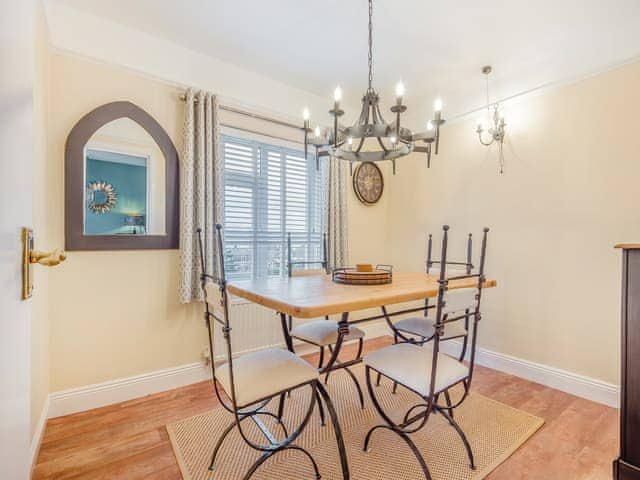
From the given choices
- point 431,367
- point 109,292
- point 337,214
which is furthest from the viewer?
point 337,214

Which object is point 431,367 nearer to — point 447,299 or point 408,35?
point 447,299

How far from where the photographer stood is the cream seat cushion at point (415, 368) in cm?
151

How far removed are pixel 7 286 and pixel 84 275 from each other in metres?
1.81

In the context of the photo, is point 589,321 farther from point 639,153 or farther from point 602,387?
point 639,153

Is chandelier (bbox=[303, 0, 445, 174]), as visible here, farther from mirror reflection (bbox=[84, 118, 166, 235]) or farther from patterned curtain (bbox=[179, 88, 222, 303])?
mirror reflection (bbox=[84, 118, 166, 235])

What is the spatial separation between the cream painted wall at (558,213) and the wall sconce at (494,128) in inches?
2.3

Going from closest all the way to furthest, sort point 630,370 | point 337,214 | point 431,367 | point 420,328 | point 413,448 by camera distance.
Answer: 1. point 630,370
2. point 413,448
3. point 431,367
4. point 420,328
5. point 337,214

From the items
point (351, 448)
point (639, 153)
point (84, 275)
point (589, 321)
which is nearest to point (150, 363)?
point (84, 275)

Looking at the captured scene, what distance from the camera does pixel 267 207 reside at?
307 centimetres

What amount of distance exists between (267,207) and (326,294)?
1.62 meters

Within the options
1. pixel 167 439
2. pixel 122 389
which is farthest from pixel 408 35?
pixel 122 389

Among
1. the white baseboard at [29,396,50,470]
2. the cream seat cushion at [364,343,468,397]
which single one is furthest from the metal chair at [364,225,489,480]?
the white baseboard at [29,396,50,470]

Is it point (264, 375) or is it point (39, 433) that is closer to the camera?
point (264, 375)

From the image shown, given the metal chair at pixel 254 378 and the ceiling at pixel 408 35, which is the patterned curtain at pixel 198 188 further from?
the metal chair at pixel 254 378
